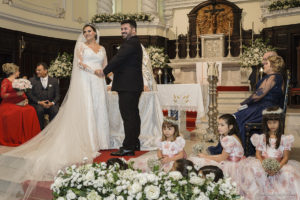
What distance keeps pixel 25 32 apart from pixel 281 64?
879cm

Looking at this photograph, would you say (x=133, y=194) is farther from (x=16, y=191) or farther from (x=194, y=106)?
(x=194, y=106)

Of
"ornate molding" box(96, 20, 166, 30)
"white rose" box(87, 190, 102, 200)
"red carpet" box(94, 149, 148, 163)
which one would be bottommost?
"red carpet" box(94, 149, 148, 163)

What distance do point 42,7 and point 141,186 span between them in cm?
1105

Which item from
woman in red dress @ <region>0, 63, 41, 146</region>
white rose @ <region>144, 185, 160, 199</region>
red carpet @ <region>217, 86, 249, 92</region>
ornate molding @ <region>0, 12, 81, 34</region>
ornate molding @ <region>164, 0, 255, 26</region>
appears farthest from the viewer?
ornate molding @ <region>164, 0, 255, 26</region>

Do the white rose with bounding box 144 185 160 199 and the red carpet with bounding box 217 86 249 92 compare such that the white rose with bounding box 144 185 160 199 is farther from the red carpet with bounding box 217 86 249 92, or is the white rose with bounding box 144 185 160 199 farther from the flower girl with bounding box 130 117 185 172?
the red carpet with bounding box 217 86 249 92

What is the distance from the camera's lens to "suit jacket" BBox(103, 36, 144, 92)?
4.52 metres

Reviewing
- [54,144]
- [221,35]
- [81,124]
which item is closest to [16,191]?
[54,144]

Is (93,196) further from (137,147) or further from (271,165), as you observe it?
(137,147)

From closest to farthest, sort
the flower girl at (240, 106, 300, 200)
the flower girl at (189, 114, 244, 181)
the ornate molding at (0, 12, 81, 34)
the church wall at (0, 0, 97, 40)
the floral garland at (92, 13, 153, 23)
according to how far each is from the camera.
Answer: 1. the flower girl at (240, 106, 300, 200)
2. the flower girl at (189, 114, 244, 181)
3. the ornate molding at (0, 12, 81, 34)
4. the church wall at (0, 0, 97, 40)
5. the floral garland at (92, 13, 153, 23)

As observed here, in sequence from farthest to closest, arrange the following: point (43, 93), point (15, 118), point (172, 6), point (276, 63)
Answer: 1. point (172, 6)
2. point (43, 93)
3. point (15, 118)
4. point (276, 63)

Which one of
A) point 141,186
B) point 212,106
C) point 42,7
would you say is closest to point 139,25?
point 42,7

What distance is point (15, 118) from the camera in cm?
596

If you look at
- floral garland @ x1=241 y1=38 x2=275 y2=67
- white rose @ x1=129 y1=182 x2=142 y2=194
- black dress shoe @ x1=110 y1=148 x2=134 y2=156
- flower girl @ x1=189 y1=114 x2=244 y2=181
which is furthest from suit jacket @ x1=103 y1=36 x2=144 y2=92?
floral garland @ x1=241 y1=38 x2=275 y2=67

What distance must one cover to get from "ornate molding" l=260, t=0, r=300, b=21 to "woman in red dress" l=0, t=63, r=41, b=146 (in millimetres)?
8614
